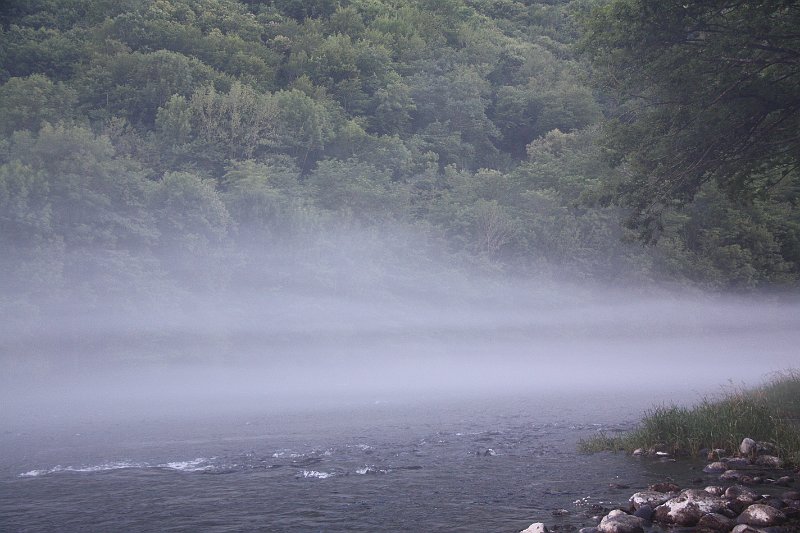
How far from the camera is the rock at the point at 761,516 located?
894cm

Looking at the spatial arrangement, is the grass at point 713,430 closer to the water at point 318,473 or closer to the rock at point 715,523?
the water at point 318,473

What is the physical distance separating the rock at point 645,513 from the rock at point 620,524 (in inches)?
9.2

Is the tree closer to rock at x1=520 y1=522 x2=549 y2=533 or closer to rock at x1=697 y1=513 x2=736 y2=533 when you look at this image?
rock at x1=697 y1=513 x2=736 y2=533

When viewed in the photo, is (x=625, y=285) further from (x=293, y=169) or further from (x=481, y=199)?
(x=293, y=169)

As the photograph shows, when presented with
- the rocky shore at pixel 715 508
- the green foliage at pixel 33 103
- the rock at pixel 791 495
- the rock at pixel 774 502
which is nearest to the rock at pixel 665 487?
the rocky shore at pixel 715 508

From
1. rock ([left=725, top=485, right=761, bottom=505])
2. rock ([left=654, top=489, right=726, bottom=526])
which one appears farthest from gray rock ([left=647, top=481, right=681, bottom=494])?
rock ([left=654, top=489, right=726, bottom=526])

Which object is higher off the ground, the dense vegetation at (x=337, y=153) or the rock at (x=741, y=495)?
Result: the dense vegetation at (x=337, y=153)

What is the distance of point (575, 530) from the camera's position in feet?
31.1

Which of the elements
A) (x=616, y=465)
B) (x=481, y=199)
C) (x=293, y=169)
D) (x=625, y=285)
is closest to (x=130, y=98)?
(x=293, y=169)

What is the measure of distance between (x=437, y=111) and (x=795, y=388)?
207 feet

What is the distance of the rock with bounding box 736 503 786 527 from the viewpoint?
8.94 meters

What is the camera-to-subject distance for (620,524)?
30.3ft

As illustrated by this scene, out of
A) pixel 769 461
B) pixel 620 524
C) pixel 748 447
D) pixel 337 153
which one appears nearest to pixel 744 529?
pixel 620 524

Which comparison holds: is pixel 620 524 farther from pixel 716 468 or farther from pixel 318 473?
pixel 318 473
